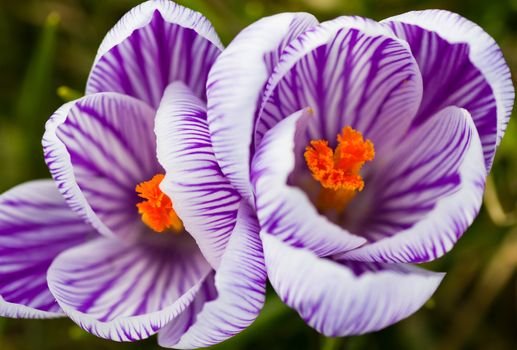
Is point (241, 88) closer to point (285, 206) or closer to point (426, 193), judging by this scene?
point (285, 206)

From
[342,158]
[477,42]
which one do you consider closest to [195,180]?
[342,158]

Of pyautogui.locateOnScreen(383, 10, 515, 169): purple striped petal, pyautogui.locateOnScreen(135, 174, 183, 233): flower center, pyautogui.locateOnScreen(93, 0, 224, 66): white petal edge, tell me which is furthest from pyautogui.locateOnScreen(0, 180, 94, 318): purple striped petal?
pyautogui.locateOnScreen(383, 10, 515, 169): purple striped petal

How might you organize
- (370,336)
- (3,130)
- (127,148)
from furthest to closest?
(3,130) → (370,336) → (127,148)

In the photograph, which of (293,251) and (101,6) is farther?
(101,6)

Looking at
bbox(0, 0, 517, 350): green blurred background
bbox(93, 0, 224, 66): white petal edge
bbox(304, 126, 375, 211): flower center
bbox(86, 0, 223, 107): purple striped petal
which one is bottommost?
bbox(0, 0, 517, 350): green blurred background

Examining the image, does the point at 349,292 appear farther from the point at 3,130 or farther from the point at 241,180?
the point at 3,130

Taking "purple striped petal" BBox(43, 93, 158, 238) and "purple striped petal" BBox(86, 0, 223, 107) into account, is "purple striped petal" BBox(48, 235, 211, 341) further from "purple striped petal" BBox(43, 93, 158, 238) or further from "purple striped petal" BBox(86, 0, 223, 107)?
"purple striped petal" BBox(86, 0, 223, 107)

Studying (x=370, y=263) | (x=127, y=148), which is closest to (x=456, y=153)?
(x=370, y=263)
